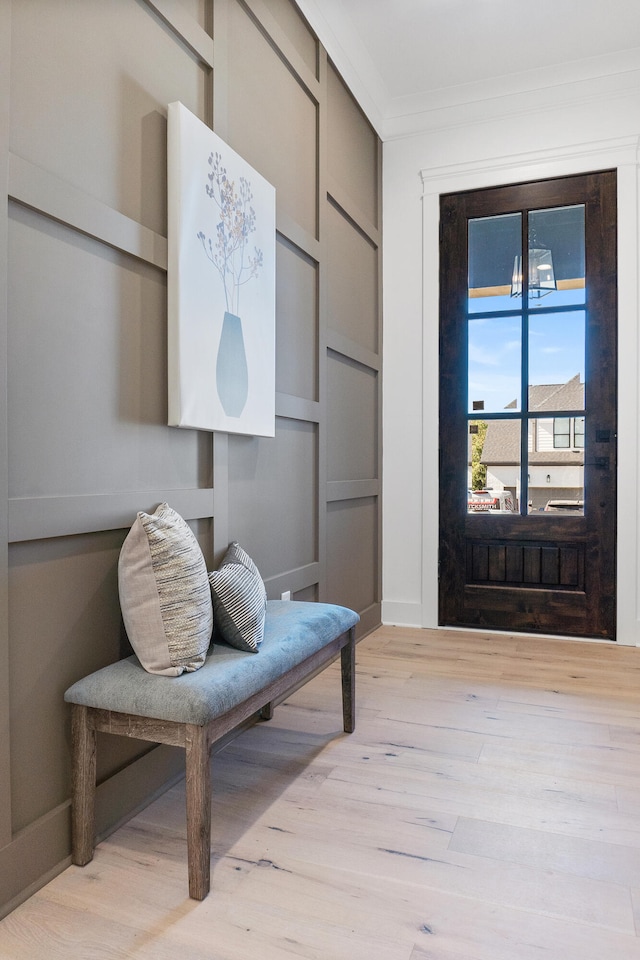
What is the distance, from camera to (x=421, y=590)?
3666mm

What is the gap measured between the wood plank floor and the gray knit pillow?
0.44 metres

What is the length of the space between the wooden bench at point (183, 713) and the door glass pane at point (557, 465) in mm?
2155

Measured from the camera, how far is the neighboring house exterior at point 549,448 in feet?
11.1

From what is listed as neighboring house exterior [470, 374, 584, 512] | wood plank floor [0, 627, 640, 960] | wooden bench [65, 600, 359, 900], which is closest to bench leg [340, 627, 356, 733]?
wood plank floor [0, 627, 640, 960]

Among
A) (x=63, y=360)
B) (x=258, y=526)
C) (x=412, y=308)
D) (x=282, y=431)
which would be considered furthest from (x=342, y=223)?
(x=63, y=360)

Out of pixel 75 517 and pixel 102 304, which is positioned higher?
pixel 102 304

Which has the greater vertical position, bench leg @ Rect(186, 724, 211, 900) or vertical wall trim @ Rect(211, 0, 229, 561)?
vertical wall trim @ Rect(211, 0, 229, 561)

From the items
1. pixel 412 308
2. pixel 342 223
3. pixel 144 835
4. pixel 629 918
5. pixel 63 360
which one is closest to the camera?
pixel 629 918

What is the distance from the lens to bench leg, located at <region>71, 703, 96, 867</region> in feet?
4.80

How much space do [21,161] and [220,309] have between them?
74cm

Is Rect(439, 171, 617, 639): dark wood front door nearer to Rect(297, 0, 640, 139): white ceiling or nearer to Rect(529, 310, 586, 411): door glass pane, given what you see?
Rect(529, 310, 586, 411): door glass pane

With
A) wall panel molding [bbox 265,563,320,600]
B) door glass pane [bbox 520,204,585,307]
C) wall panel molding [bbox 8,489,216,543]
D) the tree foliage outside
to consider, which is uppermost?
door glass pane [bbox 520,204,585,307]

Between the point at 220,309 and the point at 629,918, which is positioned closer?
the point at 629,918

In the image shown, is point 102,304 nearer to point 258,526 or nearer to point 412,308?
point 258,526
